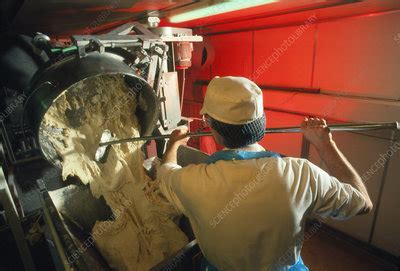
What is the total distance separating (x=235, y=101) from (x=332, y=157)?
2.33 feet

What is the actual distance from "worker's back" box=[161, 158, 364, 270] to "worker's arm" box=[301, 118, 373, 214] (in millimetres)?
104

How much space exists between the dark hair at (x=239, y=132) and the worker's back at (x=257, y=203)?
0.40ft

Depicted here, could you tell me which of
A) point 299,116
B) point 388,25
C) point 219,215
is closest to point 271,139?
point 299,116

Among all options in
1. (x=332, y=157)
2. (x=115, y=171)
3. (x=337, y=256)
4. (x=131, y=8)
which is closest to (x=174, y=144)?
(x=115, y=171)

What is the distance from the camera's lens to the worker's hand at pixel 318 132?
1472mm

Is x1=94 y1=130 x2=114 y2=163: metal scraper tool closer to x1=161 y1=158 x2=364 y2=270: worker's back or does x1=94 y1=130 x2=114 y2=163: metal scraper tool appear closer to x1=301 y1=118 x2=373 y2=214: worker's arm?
x1=161 y1=158 x2=364 y2=270: worker's back

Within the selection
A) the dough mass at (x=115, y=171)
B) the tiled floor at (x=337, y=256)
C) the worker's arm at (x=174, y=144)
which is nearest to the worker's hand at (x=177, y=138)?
the worker's arm at (x=174, y=144)

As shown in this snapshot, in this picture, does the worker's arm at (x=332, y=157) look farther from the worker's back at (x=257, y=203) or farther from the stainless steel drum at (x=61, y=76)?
the stainless steel drum at (x=61, y=76)

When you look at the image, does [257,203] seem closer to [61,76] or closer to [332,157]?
[332,157]

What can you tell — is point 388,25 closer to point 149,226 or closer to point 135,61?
point 135,61

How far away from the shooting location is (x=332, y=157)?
4.72 ft

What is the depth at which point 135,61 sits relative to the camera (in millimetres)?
1784

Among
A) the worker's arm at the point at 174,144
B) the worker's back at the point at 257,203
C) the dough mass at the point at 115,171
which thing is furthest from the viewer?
the dough mass at the point at 115,171

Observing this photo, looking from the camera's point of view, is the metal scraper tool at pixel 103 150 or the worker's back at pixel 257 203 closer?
the worker's back at pixel 257 203
